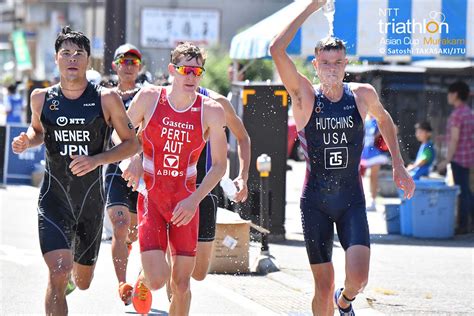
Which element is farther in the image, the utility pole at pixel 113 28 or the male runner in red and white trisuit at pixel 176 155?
the utility pole at pixel 113 28

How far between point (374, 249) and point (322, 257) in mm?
6363

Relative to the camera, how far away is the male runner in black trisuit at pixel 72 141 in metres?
7.06

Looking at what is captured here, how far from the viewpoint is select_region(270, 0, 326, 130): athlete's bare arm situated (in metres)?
6.87

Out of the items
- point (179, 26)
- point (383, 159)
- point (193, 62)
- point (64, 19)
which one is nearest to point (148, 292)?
point (193, 62)

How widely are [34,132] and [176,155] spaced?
3.29 ft

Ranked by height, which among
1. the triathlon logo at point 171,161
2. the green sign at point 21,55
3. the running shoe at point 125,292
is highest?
the green sign at point 21,55

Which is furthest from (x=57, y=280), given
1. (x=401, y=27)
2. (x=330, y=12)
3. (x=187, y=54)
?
(x=401, y=27)

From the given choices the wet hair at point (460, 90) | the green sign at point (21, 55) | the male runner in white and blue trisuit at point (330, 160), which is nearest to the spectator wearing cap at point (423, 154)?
the wet hair at point (460, 90)

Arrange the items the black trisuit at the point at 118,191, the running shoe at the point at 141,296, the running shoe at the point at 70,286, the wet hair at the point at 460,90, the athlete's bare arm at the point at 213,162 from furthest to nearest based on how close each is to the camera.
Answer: the wet hair at the point at 460,90 < the black trisuit at the point at 118,191 < the running shoe at the point at 141,296 < the running shoe at the point at 70,286 < the athlete's bare arm at the point at 213,162

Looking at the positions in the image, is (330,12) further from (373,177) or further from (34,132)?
(34,132)

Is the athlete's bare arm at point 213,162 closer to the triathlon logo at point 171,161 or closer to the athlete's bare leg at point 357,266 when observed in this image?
the triathlon logo at point 171,161

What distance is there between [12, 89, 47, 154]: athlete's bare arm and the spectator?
28.6 ft

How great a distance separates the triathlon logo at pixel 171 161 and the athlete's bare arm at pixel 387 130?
4.27 feet

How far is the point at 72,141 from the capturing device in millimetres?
7102
